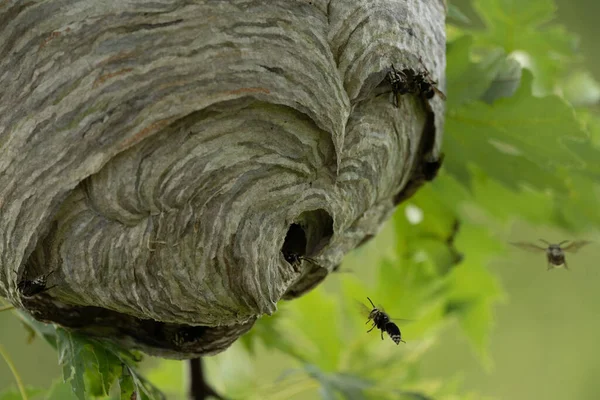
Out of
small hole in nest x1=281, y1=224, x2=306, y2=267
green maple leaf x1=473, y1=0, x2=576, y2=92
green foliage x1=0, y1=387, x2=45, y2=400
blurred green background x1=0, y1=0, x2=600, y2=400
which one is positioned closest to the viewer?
small hole in nest x1=281, y1=224, x2=306, y2=267

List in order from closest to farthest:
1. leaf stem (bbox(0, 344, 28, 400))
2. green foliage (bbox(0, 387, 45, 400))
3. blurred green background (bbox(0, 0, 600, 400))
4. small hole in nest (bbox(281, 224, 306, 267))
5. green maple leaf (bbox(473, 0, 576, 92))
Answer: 1. small hole in nest (bbox(281, 224, 306, 267))
2. leaf stem (bbox(0, 344, 28, 400))
3. green foliage (bbox(0, 387, 45, 400))
4. green maple leaf (bbox(473, 0, 576, 92))
5. blurred green background (bbox(0, 0, 600, 400))

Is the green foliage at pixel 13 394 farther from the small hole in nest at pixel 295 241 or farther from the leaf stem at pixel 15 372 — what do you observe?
the small hole in nest at pixel 295 241

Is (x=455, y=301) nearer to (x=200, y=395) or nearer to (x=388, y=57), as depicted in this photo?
(x=200, y=395)

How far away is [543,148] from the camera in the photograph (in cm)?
197

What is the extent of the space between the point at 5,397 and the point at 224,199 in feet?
2.94

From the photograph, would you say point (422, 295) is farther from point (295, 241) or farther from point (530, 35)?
point (295, 241)

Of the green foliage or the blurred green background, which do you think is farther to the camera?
the blurred green background

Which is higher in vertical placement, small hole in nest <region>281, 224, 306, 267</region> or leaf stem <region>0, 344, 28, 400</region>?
small hole in nest <region>281, 224, 306, 267</region>

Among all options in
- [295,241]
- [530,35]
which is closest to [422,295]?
[530,35]

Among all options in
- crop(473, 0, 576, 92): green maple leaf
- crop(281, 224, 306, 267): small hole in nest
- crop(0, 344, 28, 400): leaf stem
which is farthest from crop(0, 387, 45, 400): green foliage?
crop(473, 0, 576, 92): green maple leaf

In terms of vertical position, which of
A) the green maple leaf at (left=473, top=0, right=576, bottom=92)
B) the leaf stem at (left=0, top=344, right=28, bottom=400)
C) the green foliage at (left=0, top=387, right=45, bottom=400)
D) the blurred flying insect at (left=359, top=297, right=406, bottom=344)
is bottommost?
the green foliage at (left=0, top=387, right=45, bottom=400)

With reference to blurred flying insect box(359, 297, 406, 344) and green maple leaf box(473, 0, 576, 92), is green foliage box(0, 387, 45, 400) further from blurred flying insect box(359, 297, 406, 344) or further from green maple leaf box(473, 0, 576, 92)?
green maple leaf box(473, 0, 576, 92)

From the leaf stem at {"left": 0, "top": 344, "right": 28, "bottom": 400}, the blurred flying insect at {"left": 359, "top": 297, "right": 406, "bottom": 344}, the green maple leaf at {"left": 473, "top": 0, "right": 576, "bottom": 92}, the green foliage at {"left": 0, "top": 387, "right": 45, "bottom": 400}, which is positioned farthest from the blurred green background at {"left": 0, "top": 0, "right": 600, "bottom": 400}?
the leaf stem at {"left": 0, "top": 344, "right": 28, "bottom": 400}

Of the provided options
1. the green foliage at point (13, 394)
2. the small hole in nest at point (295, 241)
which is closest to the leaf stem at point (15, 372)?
the green foliage at point (13, 394)
